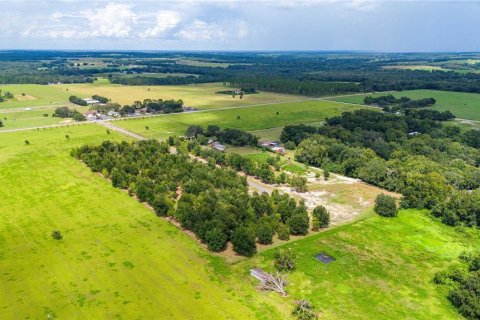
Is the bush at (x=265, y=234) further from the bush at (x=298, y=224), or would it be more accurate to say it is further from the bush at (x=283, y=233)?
the bush at (x=298, y=224)

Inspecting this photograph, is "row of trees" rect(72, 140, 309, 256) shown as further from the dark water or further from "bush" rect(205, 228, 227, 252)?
the dark water

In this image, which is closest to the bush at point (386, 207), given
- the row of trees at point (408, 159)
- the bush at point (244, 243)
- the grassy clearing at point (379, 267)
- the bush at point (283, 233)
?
the grassy clearing at point (379, 267)

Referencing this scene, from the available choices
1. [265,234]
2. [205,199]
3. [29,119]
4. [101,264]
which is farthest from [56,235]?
[29,119]

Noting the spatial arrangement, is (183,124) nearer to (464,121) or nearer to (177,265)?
(177,265)

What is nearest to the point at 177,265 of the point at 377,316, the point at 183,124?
the point at 377,316

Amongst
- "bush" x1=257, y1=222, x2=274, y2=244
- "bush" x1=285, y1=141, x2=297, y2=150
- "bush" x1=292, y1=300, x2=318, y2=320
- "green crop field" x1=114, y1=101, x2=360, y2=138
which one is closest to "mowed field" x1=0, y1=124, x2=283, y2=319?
"bush" x1=292, y1=300, x2=318, y2=320

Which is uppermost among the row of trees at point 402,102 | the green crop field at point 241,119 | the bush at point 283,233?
the row of trees at point 402,102
